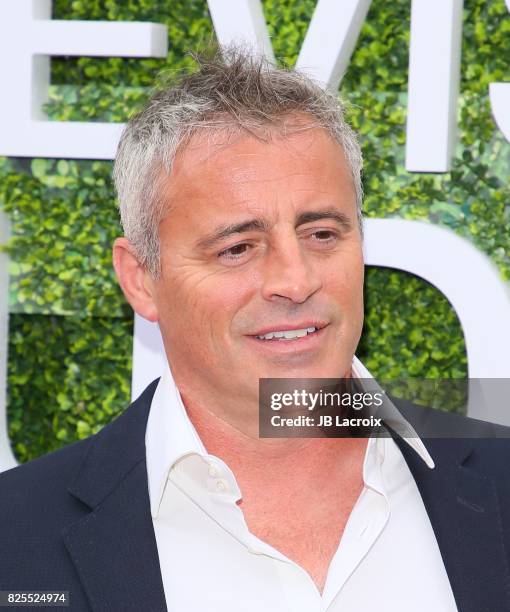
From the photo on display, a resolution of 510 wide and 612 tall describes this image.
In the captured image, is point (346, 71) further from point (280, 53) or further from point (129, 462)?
point (129, 462)

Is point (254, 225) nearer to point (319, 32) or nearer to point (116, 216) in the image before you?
point (319, 32)

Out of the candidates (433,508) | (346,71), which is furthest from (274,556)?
(346,71)

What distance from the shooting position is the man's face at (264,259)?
2.17 meters

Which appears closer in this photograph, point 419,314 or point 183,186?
point 183,186

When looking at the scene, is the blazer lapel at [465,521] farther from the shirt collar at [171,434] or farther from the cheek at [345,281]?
the cheek at [345,281]

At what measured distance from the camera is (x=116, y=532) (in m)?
2.16

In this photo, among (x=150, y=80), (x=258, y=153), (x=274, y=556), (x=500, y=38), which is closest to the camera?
(x=274, y=556)

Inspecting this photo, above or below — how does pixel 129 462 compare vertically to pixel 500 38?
below

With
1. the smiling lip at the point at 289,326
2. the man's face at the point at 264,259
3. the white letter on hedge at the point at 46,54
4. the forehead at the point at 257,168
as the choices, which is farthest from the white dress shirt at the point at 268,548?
the white letter on hedge at the point at 46,54

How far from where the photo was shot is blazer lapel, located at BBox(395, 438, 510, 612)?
83.5 inches

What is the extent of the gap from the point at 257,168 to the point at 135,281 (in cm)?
52

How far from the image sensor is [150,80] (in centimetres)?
415

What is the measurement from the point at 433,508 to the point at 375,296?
184cm

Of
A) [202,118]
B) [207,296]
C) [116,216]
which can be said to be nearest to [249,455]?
[207,296]
